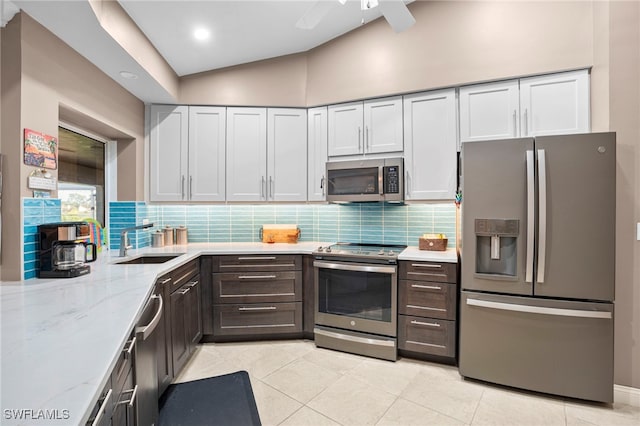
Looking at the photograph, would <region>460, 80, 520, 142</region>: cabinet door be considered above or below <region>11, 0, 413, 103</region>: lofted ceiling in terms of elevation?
below

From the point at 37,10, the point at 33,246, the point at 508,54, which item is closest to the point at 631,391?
the point at 508,54

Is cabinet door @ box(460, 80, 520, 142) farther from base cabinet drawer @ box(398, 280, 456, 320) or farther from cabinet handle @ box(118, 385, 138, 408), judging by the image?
cabinet handle @ box(118, 385, 138, 408)

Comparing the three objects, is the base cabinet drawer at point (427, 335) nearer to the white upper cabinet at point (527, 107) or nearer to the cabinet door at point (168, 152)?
the white upper cabinet at point (527, 107)

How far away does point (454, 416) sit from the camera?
6.37 ft

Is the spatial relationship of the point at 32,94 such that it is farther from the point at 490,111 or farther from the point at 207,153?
the point at 490,111

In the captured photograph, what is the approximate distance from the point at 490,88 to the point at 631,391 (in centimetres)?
240

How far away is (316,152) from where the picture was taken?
10.7 ft

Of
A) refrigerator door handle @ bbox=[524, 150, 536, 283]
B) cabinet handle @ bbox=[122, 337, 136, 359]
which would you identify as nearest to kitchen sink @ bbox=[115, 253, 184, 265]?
cabinet handle @ bbox=[122, 337, 136, 359]

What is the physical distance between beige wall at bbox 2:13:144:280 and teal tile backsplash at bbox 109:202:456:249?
43.5 inches

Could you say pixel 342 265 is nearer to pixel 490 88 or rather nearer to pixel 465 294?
pixel 465 294

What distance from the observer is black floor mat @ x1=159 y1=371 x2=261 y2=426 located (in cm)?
191

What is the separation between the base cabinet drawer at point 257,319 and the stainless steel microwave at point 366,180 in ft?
3.83

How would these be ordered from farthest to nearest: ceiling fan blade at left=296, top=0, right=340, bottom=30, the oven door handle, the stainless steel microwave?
the stainless steel microwave < the oven door handle < ceiling fan blade at left=296, top=0, right=340, bottom=30

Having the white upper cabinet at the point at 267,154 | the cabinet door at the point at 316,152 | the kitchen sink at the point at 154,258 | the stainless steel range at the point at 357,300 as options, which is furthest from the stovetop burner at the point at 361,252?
the kitchen sink at the point at 154,258
